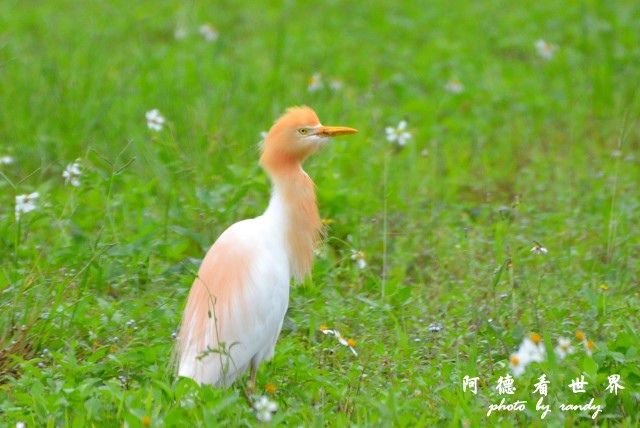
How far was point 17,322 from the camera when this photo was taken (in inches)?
142

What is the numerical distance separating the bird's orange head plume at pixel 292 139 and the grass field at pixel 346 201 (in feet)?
1.70

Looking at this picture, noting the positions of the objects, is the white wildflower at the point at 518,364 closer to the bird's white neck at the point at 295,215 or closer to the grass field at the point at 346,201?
the grass field at the point at 346,201

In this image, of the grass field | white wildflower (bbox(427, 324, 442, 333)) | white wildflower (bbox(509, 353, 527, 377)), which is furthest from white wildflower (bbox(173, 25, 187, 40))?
white wildflower (bbox(509, 353, 527, 377))

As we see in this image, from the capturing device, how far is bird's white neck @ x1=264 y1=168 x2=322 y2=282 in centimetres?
359

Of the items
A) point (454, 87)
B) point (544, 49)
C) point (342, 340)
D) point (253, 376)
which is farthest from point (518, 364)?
point (544, 49)

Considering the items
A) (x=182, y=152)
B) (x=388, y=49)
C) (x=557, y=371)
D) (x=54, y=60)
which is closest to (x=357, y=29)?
(x=388, y=49)

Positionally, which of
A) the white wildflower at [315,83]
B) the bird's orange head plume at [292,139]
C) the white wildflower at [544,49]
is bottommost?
the white wildflower at [315,83]

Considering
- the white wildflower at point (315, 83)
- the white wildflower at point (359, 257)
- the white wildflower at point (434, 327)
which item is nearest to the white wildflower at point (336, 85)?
the white wildflower at point (315, 83)

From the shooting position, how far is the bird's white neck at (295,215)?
141 inches

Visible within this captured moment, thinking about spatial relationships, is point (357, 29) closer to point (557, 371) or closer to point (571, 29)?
point (571, 29)

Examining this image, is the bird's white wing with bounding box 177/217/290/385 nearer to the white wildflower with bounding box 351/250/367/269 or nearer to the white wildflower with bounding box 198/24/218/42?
A: the white wildflower with bounding box 351/250/367/269

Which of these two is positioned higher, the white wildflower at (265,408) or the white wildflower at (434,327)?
the white wildflower at (265,408)

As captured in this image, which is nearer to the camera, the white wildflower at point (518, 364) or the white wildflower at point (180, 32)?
the white wildflower at point (518, 364)

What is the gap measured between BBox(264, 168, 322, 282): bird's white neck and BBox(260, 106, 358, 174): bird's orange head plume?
0.05 m
